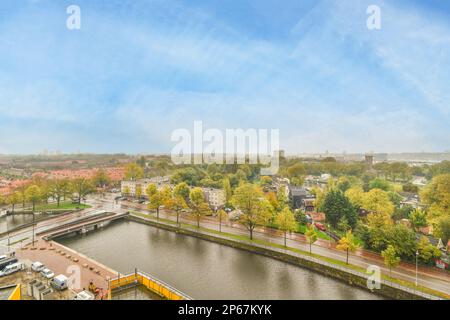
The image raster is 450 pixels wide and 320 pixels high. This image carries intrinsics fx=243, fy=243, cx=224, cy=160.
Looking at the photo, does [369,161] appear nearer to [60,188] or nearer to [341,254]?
[341,254]

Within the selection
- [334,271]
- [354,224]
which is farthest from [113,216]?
[354,224]

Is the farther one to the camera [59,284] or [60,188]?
[60,188]

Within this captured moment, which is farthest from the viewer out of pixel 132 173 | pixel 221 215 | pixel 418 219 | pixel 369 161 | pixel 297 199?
pixel 369 161

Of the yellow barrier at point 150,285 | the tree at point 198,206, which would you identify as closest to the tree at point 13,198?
the tree at point 198,206

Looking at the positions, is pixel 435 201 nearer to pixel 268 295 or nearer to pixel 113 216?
pixel 268 295

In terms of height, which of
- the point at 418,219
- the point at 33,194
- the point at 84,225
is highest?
the point at 33,194

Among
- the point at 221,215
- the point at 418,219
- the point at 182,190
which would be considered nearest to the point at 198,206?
the point at 221,215
